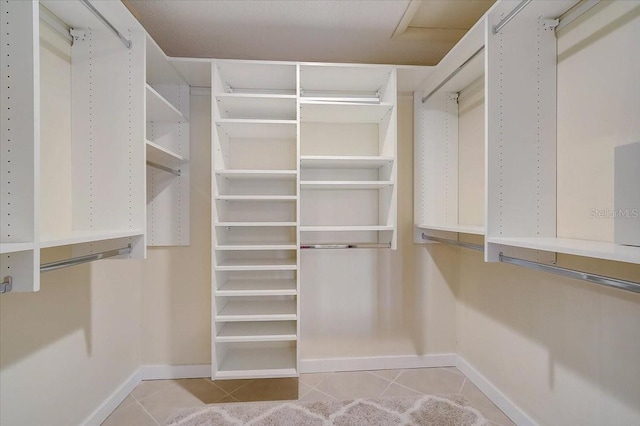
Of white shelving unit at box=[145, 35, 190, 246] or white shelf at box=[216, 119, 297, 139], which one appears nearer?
white shelf at box=[216, 119, 297, 139]

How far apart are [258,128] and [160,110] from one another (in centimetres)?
62

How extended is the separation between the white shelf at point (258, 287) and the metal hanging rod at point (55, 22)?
1485 mm

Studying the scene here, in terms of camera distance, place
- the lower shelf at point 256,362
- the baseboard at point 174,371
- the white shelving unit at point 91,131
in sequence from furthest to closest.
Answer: the baseboard at point 174,371 < the lower shelf at point 256,362 < the white shelving unit at point 91,131

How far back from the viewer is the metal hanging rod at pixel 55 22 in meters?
1.29

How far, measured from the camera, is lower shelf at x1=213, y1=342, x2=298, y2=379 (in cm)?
175

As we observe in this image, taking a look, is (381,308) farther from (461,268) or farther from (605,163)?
(605,163)

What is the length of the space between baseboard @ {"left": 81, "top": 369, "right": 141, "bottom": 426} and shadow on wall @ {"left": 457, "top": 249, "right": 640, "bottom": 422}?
7.82 ft

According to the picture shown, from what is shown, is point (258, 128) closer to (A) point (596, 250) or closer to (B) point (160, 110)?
(B) point (160, 110)

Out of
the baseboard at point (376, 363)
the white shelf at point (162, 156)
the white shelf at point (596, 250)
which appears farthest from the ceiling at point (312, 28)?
the baseboard at point (376, 363)

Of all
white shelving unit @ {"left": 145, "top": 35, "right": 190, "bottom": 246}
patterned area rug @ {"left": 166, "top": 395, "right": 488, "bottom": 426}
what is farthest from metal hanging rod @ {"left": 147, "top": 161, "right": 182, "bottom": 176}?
patterned area rug @ {"left": 166, "top": 395, "right": 488, "bottom": 426}

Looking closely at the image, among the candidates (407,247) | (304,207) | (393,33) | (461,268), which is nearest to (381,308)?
(407,247)

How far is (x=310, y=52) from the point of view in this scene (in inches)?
85.2

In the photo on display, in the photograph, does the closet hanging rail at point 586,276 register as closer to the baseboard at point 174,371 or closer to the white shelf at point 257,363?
the white shelf at point 257,363

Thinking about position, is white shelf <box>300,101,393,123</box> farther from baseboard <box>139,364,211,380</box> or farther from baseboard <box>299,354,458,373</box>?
baseboard <box>139,364,211,380</box>
